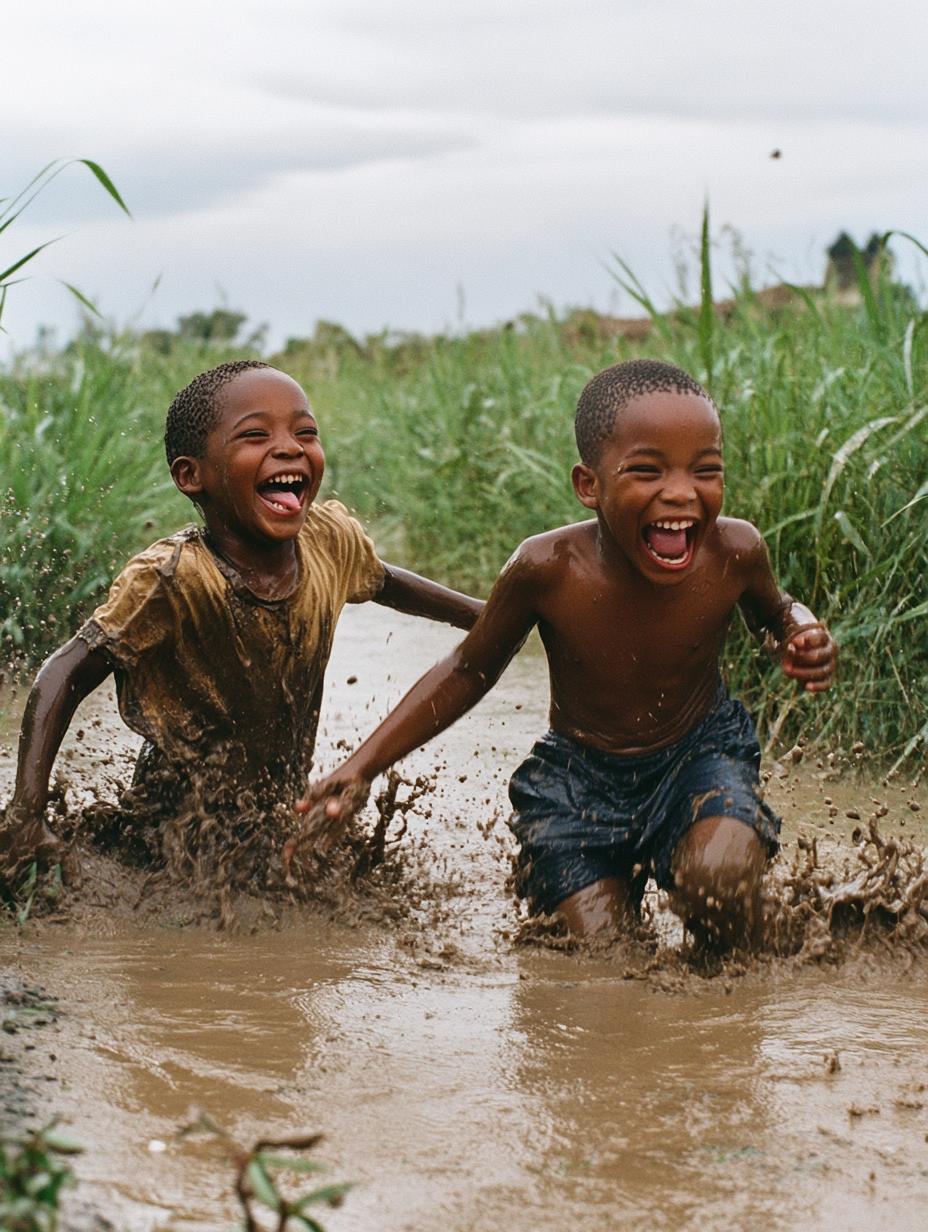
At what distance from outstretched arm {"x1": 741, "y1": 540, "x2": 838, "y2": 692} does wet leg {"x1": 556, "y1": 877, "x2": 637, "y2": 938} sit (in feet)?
1.95

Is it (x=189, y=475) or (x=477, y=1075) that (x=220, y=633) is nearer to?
(x=189, y=475)

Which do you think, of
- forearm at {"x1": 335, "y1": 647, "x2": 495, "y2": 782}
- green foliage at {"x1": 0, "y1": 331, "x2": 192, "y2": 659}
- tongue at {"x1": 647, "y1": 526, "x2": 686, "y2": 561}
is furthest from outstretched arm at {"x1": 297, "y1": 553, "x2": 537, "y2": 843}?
green foliage at {"x1": 0, "y1": 331, "x2": 192, "y2": 659}

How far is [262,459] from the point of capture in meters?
3.17

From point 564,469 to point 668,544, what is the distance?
303 cm

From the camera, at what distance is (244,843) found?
331cm

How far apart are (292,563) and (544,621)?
630mm

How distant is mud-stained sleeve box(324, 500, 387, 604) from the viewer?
3519mm

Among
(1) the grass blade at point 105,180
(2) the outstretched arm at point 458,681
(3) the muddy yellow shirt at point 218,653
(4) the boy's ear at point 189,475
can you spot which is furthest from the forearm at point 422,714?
(1) the grass blade at point 105,180

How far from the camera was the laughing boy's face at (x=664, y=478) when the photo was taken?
9.28ft

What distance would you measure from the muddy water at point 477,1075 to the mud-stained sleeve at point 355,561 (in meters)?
0.78

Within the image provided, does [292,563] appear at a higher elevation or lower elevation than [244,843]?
higher

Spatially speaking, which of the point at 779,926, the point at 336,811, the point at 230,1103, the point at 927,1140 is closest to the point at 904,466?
the point at 779,926

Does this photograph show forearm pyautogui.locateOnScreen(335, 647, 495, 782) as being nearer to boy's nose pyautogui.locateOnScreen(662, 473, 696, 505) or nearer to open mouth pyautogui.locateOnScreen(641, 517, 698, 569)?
Result: open mouth pyautogui.locateOnScreen(641, 517, 698, 569)

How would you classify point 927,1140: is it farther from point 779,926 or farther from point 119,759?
point 119,759
